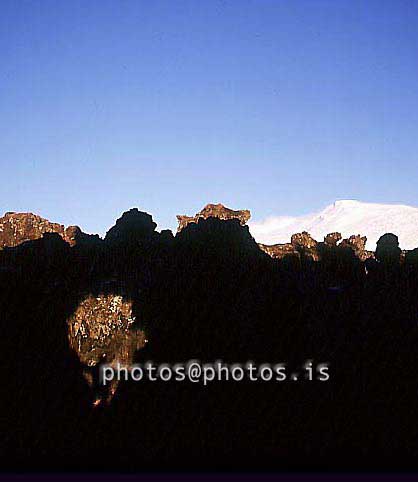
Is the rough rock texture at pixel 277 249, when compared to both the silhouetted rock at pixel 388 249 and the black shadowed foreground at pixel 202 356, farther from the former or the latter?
the black shadowed foreground at pixel 202 356

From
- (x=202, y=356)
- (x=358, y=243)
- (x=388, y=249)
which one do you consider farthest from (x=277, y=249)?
(x=202, y=356)

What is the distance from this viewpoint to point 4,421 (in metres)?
11.9

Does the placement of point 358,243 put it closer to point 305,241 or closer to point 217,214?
point 305,241

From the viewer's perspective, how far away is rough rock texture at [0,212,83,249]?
64.8 feet

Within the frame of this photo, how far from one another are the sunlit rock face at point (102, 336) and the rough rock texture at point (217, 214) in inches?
335

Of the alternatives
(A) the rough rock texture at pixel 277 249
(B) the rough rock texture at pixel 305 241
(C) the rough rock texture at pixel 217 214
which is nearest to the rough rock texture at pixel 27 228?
(C) the rough rock texture at pixel 217 214

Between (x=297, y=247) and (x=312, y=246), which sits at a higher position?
(x=312, y=246)

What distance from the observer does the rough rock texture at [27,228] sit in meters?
19.8

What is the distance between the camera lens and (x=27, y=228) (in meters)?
20.2

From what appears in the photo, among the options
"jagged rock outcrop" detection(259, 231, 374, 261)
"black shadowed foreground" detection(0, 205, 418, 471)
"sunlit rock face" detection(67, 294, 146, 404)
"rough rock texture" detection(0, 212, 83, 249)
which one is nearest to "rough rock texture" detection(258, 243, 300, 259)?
"jagged rock outcrop" detection(259, 231, 374, 261)

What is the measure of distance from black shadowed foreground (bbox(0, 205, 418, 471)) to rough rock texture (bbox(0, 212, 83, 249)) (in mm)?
5296

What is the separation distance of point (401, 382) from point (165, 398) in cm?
549

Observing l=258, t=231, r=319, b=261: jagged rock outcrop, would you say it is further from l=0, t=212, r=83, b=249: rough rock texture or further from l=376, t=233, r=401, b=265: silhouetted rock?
l=0, t=212, r=83, b=249: rough rock texture

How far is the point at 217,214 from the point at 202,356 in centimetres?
963
